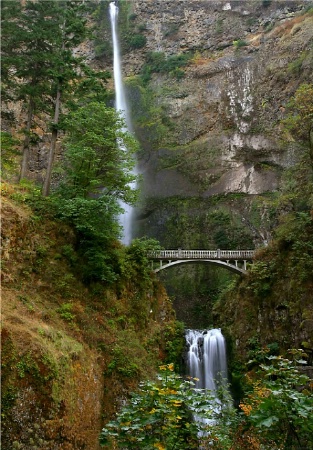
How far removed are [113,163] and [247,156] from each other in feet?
69.0

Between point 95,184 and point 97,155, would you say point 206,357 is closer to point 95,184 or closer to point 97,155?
point 95,184

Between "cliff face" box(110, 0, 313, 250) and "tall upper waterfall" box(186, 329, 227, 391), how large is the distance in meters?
11.9

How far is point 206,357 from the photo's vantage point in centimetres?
1989

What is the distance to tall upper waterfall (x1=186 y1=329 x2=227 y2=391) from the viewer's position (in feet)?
62.0

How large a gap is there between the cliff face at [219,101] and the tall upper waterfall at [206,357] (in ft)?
39.2

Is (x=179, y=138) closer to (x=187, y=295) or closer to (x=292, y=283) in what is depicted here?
(x=187, y=295)

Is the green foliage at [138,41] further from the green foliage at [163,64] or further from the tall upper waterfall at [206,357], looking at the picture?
the tall upper waterfall at [206,357]

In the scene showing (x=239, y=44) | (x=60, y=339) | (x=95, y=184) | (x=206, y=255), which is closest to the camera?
(x=60, y=339)

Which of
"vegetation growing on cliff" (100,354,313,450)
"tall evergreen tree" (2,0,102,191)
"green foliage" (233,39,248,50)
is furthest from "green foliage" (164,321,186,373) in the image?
"green foliage" (233,39,248,50)

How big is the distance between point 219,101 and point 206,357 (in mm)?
26150

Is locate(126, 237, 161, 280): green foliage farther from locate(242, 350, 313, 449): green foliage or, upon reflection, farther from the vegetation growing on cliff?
locate(242, 350, 313, 449): green foliage

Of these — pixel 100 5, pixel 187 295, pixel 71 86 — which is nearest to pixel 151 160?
pixel 187 295

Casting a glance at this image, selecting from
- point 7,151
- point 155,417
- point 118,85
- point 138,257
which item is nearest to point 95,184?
point 138,257

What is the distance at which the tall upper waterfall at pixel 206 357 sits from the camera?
62.0 ft
